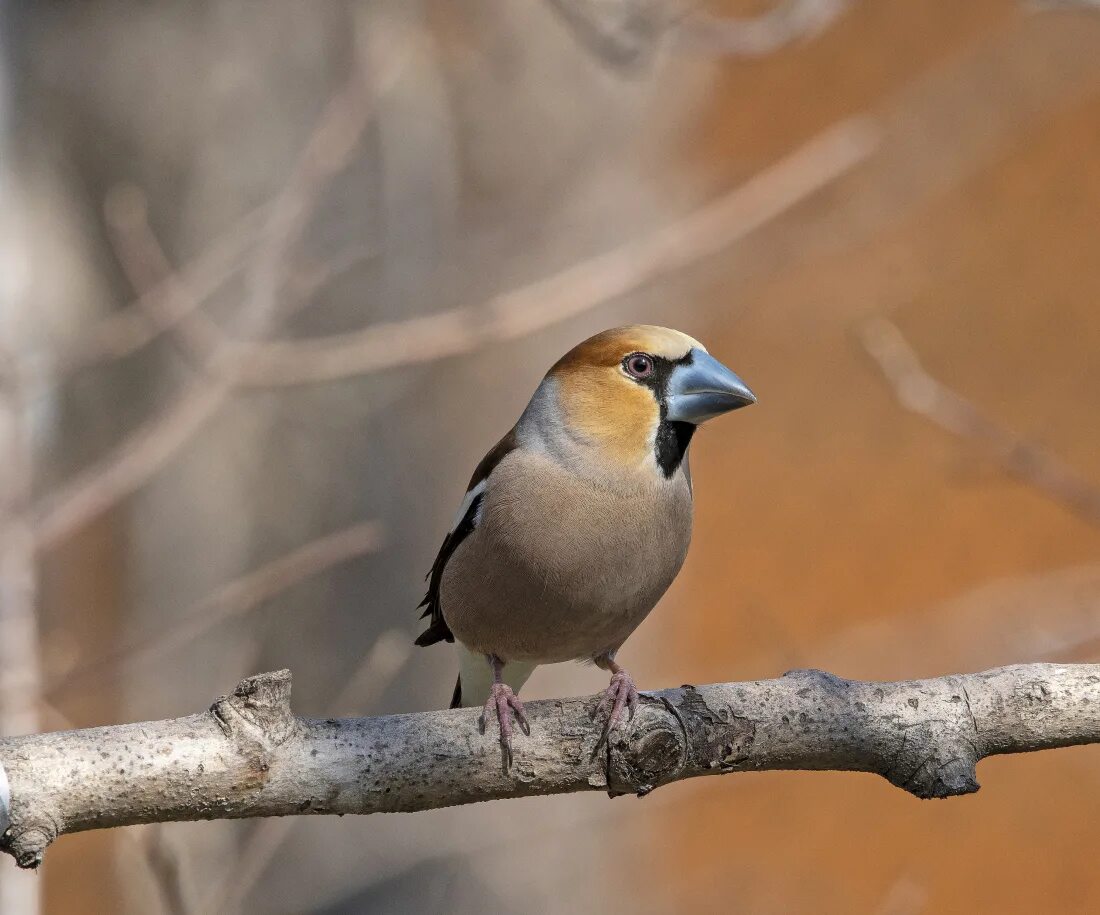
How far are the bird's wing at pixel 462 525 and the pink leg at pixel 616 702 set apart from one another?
0.68 metres

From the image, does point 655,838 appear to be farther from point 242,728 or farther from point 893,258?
point 242,728

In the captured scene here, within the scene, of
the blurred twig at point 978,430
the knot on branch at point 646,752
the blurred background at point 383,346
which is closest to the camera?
the knot on branch at point 646,752

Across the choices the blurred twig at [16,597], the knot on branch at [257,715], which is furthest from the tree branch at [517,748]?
the blurred twig at [16,597]

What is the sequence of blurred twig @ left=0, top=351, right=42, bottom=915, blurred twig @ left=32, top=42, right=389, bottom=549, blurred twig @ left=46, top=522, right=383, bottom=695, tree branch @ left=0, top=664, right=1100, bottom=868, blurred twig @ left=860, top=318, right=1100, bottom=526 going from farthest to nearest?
blurred twig @ left=860, top=318, right=1100, bottom=526
blurred twig @ left=32, top=42, right=389, bottom=549
blurred twig @ left=46, top=522, right=383, bottom=695
blurred twig @ left=0, top=351, right=42, bottom=915
tree branch @ left=0, top=664, right=1100, bottom=868

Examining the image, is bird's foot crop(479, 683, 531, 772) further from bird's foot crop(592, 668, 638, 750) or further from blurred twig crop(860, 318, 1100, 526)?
blurred twig crop(860, 318, 1100, 526)

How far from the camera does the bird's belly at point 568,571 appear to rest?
306 cm

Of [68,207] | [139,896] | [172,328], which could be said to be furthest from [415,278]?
[139,896]

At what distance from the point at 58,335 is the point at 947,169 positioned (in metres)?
3.55

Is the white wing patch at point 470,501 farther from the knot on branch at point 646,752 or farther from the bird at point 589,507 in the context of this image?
the knot on branch at point 646,752

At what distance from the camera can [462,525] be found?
3412 millimetres

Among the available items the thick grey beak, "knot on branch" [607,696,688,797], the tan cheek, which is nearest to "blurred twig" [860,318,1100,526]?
the thick grey beak

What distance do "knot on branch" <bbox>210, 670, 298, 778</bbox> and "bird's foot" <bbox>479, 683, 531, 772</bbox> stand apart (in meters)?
0.39

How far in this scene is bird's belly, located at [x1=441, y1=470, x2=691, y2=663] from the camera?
121 inches

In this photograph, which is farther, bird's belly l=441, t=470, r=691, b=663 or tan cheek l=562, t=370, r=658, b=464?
tan cheek l=562, t=370, r=658, b=464
